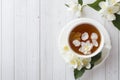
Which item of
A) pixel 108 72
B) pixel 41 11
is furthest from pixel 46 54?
pixel 108 72

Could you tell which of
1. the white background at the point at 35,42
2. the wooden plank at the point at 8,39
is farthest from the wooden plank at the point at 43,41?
the wooden plank at the point at 8,39

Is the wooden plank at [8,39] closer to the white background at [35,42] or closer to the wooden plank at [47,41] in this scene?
the white background at [35,42]

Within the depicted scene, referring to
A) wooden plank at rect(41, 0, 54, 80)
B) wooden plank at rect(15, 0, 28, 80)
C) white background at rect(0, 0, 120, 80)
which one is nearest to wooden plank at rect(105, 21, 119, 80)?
white background at rect(0, 0, 120, 80)

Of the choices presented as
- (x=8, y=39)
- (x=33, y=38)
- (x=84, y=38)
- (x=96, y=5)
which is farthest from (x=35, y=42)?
(x=96, y=5)

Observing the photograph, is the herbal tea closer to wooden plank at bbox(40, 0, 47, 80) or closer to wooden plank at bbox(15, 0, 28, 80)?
wooden plank at bbox(40, 0, 47, 80)

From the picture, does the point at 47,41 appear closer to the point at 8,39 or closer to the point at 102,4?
the point at 8,39

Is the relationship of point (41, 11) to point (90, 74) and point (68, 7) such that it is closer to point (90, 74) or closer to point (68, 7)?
point (68, 7)
